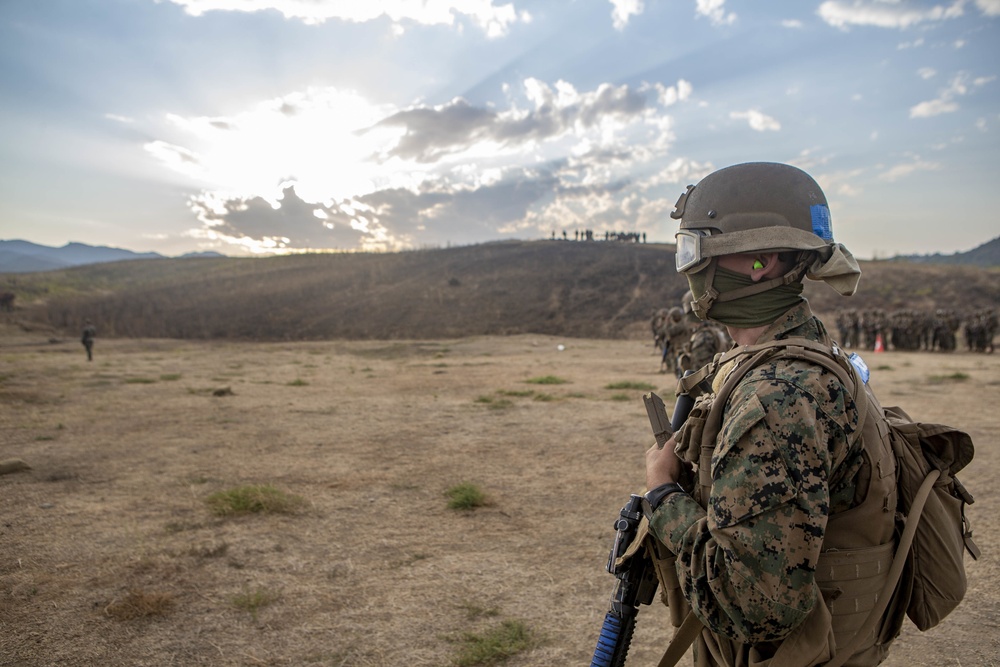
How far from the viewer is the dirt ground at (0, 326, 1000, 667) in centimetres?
393

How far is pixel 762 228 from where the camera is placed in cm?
176

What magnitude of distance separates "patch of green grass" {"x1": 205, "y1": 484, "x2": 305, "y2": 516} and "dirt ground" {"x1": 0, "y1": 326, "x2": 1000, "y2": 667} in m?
0.17

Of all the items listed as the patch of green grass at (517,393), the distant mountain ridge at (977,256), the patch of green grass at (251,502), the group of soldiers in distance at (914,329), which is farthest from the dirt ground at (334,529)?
the distant mountain ridge at (977,256)

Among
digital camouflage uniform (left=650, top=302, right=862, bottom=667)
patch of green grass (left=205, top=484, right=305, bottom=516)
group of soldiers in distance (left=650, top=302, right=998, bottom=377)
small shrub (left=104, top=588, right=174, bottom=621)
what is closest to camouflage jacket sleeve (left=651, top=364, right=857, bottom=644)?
digital camouflage uniform (left=650, top=302, right=862, bottom=667)

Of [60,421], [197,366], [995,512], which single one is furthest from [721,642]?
[197,366]

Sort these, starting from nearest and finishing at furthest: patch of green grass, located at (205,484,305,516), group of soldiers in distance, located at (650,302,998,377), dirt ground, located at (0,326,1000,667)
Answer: dirt ground, located at (0,326,1000,667) → patch of green grass, located at (205,484,305,516) → group of soldiers in distance, located at (650,302,998,377)

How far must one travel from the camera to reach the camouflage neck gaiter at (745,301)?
179 centimetres

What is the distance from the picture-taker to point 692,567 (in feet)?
5.13

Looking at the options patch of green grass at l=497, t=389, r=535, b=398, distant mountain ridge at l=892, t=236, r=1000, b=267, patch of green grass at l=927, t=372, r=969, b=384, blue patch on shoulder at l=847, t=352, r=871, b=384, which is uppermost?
distant mountain ridge at l=892, t=236, r=1000, b=267

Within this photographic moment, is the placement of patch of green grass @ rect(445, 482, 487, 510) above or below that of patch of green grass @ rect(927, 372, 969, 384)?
below

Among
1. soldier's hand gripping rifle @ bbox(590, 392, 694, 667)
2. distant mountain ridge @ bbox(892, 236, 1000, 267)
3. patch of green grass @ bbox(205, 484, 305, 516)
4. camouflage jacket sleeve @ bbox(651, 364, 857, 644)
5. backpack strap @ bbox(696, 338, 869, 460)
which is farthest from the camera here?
distant mountain ridge @ bbox(892, 236, 1000, 267)

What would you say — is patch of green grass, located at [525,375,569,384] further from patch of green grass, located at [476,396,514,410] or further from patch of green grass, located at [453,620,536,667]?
patch of green grass, located at [453,620,536,667]

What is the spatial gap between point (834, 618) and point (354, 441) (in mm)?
8494

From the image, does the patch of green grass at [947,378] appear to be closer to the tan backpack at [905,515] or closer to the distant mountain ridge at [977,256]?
the tan backpack at [905,515]
